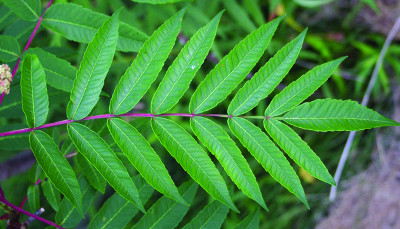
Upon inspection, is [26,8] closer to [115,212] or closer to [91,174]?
[91,174]

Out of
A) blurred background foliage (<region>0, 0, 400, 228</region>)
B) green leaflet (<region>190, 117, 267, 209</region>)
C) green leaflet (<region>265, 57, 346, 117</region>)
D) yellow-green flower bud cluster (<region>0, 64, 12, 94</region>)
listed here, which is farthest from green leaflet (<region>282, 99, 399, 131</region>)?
blurred background foliage (<region>0, 0, 400, 228</region>)

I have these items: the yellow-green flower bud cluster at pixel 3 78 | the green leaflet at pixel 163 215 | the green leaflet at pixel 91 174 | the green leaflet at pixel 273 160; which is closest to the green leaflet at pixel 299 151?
the green leaflet at pixel 273 160

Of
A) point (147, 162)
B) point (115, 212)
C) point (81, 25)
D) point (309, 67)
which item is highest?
point (81, 25)

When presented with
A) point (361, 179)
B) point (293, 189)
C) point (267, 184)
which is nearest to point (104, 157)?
point (293, 189)

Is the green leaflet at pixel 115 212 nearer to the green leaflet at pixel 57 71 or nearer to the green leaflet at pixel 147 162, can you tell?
the green leaflet at pixel 147 162

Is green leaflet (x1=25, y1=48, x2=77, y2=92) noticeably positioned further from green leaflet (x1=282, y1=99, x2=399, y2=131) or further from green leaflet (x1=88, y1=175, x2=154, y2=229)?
green leaflet (x1=282, y1=99, x2=399, y2=131)

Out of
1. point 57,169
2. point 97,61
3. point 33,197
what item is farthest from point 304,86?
point 33,197
